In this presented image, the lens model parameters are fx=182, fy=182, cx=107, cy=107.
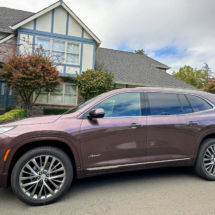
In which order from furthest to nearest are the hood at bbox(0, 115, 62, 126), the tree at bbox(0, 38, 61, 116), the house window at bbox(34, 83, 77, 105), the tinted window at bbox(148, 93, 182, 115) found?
1. the house window at bbox(34, 83, 77, 105)
2. the tree at bbox(0, 38, 61, 116)
3. the tinted window at bbox(148, 93, 182, 115)
4. the hood at bbox(0, 115, 62, 126)

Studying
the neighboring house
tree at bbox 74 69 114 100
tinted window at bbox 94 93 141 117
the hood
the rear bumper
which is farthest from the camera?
the neighboring house

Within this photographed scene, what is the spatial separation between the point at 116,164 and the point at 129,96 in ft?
4.05

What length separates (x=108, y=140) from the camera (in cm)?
296

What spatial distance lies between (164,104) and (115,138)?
1.24 metres

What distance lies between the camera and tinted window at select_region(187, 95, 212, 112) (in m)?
3.72

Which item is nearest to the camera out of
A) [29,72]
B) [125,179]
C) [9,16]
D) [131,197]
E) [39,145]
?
[39,145]

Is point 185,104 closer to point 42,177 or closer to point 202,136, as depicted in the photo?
point 202,136

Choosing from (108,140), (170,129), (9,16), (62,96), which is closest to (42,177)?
(108,140)

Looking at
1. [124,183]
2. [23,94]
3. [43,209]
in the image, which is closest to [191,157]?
[124,183]

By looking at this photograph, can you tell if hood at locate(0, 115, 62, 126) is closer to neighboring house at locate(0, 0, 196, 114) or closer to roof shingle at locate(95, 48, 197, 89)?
neighboring house at locate(0, 0, 196, 114)

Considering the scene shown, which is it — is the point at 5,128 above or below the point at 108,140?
above

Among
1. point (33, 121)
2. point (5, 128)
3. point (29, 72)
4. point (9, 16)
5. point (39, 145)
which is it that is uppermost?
point (9, 16)

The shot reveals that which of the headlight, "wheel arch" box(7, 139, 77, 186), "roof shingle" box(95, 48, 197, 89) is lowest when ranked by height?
"wheel arch" box(7, 139, 77, 186)

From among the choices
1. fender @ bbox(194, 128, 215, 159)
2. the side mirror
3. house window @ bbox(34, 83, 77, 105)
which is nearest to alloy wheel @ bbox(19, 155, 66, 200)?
the side mirror
